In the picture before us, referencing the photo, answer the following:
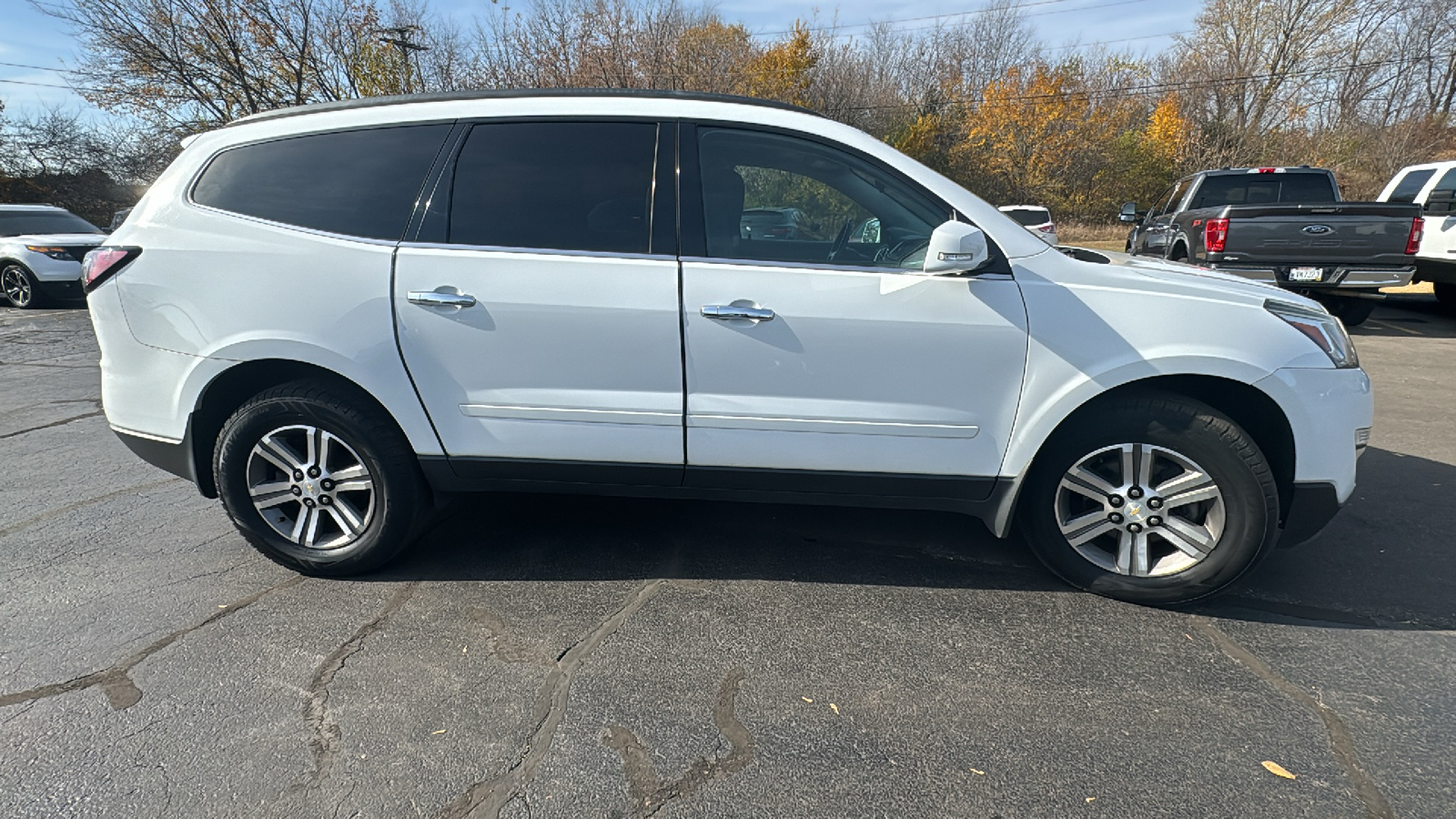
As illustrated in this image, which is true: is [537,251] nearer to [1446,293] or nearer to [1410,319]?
[1410,319]

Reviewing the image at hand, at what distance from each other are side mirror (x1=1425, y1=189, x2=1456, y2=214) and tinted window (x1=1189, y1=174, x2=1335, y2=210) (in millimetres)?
1101

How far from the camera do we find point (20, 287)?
12375 mm

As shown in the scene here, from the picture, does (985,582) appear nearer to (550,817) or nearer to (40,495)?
(550,817)

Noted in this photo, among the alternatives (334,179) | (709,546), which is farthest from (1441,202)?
(334,179)

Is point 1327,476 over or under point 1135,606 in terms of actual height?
over

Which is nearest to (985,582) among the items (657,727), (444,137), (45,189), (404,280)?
(657,727)

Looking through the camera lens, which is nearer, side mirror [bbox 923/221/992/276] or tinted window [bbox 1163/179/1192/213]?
side mirror [bbox 923/221/992/276]

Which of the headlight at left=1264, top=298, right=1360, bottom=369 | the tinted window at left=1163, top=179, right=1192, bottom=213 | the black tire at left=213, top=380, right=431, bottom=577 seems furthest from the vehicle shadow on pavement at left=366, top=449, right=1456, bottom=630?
the tinted window at left=1163, top=179, right=1192, bottom=213

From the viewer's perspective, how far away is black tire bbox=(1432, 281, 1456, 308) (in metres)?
10.5

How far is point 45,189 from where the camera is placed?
2692 cm

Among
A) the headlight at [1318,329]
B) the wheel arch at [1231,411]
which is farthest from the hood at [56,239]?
the headlight at [1318,329]

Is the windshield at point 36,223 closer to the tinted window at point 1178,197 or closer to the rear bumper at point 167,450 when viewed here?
the rear bumper at point 167,450

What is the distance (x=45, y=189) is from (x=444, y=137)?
33.6 metres

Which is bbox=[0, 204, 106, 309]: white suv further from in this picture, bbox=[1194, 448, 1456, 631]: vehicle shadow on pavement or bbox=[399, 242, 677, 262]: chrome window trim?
bbox=[1194, 448, 1456, 631]: vehicle shadow on pavement
